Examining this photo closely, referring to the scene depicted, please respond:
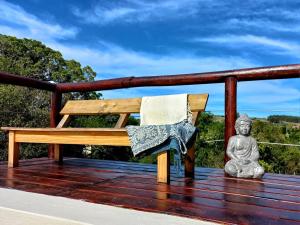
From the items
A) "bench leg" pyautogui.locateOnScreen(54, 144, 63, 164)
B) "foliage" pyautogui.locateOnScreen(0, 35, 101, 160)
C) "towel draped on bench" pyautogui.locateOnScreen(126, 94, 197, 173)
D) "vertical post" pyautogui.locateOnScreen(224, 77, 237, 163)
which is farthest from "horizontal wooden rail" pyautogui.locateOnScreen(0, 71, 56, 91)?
"foliage" pyautogui.locateOnScreen(0, 35, 101, 160)

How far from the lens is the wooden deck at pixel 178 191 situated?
5.55ft

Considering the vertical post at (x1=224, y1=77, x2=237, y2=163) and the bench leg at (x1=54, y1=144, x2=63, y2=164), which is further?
the bench leg at (x1=54, y1=144, x2=63, y2=164)

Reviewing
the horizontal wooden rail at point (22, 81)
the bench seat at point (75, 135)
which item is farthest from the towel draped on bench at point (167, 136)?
the horizontal wooden rail at point (22, 81)

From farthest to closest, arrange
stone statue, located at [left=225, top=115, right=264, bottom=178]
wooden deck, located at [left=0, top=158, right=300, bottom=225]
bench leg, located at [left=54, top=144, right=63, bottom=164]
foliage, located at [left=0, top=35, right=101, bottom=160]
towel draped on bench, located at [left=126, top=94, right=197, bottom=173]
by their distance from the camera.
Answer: foliage, located at [left=0, top=35, right=101, bottom=160], bench leg, located at [left=54, top=144, right=63, bottom=164], stone statue, located at [left=225, top=115, right=264, bottom=178], towel draped on bench, located at [left=126, top=94, right=197, bottom=173], wooden deck, located at [left=0, top=158, right=300, bottom=225]

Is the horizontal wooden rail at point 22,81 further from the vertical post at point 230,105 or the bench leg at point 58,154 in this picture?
the vertical post at point 230,105

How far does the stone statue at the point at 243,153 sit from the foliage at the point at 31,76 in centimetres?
527

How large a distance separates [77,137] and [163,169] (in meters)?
0.84

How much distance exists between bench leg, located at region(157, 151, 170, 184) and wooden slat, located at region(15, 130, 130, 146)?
28cm

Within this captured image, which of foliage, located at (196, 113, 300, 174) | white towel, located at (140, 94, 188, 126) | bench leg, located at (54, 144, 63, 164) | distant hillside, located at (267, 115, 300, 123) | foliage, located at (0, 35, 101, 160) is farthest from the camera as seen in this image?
foliage, located at (0, 35, 101, 160)

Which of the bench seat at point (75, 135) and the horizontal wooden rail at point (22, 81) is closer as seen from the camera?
the bench seat at point (75, 135)

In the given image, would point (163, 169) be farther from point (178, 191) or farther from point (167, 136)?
point (178, 191)

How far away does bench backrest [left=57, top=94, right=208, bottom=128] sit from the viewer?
303cm

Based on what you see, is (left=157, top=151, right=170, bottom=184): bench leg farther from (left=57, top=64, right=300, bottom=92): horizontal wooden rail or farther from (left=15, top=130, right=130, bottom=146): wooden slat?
(left=57, top=64, right=300, bottom=92): horizontal wooden rail

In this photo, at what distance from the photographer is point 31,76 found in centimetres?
1083
